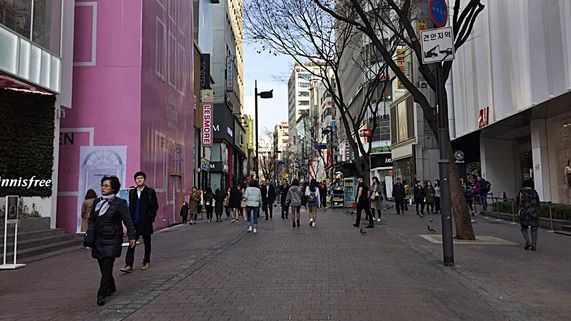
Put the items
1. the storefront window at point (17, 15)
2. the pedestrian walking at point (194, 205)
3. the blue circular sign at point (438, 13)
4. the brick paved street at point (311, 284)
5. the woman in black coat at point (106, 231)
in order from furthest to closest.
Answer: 1. the pedestrian walking at point (194, 205)
2. the storefront window at point (17, 15)
3. the blue circular sign at point (438, 13)
4. the woman in black coat at point (106, 231)
5. the brick paved street at point (311, 284)

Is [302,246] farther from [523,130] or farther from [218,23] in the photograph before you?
[218,23]

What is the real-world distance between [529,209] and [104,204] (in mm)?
8789

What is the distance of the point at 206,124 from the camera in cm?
3159

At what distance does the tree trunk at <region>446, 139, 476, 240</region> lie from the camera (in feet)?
40.5

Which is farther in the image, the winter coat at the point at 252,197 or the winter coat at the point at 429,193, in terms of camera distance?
the winter coat at the point at 429,193

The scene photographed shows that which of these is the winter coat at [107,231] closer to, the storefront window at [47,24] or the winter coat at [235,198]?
the storefront window at [47,24]

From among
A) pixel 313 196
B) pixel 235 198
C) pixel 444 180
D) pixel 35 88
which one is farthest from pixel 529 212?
pixel 235 198

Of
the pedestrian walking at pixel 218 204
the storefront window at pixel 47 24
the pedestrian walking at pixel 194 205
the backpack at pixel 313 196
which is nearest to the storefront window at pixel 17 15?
the storefront window at pixel 47 24

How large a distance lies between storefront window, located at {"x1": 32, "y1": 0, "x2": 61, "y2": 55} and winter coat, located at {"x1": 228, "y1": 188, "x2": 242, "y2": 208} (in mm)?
9588

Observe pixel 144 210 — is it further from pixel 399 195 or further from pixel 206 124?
pixel 206 124

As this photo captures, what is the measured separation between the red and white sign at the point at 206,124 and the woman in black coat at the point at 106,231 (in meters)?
24.8

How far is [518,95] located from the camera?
2052cm

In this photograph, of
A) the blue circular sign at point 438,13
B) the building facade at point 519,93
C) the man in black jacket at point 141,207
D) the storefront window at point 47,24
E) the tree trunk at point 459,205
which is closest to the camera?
the man in black jacket at point 141,207

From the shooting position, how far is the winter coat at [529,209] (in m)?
11.0
